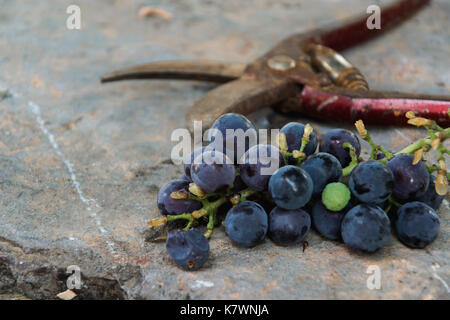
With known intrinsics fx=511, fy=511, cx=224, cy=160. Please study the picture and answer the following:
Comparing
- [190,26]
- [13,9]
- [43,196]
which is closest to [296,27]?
[190,26]

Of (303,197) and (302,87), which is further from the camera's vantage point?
(302,87)

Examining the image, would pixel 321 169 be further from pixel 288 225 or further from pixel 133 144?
pixel 133 144

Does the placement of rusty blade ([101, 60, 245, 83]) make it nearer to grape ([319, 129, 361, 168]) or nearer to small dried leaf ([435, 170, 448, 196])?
grape ([319, 129, 361, 168])

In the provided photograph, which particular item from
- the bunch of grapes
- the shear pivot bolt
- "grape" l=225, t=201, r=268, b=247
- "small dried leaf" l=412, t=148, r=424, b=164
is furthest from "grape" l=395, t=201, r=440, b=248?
the shear pivot bolt

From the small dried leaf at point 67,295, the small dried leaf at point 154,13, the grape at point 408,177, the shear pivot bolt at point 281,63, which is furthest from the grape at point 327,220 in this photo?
the small dried leaf at point 154,13

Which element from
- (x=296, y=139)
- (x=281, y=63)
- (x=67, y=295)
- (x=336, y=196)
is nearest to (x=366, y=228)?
(x=336, y=196)

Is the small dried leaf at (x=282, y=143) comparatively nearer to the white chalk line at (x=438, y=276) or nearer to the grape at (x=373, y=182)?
the grape at (x=373, y=182)
